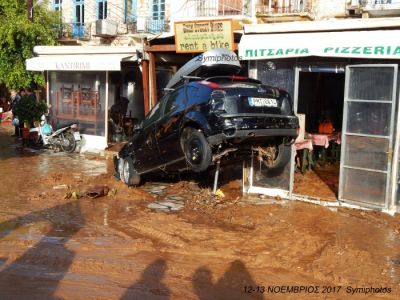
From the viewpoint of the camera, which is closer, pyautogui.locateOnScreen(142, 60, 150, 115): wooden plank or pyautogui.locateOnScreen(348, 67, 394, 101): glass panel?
pyautogui.locateOnScreen(348, 67, 394, 101): glass panel

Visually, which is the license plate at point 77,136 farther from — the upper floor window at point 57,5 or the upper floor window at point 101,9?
the upper floor window at point 57,5

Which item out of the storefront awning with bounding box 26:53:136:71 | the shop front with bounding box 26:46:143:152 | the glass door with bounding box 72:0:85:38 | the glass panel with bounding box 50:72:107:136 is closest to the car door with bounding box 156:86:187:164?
the storefront awning with bounding box 26:53:136:71

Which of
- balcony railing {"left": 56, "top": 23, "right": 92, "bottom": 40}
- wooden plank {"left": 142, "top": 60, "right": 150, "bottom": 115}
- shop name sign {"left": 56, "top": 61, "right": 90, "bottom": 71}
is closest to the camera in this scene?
wooden plank {"left": 142, "top": 60, "right": 150, "bottom": 115}

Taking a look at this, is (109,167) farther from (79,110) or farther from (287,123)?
(287,123)

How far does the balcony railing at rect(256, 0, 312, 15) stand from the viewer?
65.6 feet

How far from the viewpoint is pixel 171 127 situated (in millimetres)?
8930

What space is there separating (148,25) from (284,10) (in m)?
7.19

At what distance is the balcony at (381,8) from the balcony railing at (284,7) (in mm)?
2213

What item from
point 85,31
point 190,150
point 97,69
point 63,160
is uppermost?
point 85,31

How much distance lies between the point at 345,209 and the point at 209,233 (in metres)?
2.96

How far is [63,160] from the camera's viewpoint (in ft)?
47.9

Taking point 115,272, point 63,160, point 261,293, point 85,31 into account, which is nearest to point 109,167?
point 63,160

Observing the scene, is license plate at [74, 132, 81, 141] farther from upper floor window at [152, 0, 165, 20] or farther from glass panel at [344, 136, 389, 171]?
upper floor window at [152, 0, 165, 20]

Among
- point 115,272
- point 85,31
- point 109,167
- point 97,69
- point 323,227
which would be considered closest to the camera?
point 115,272
